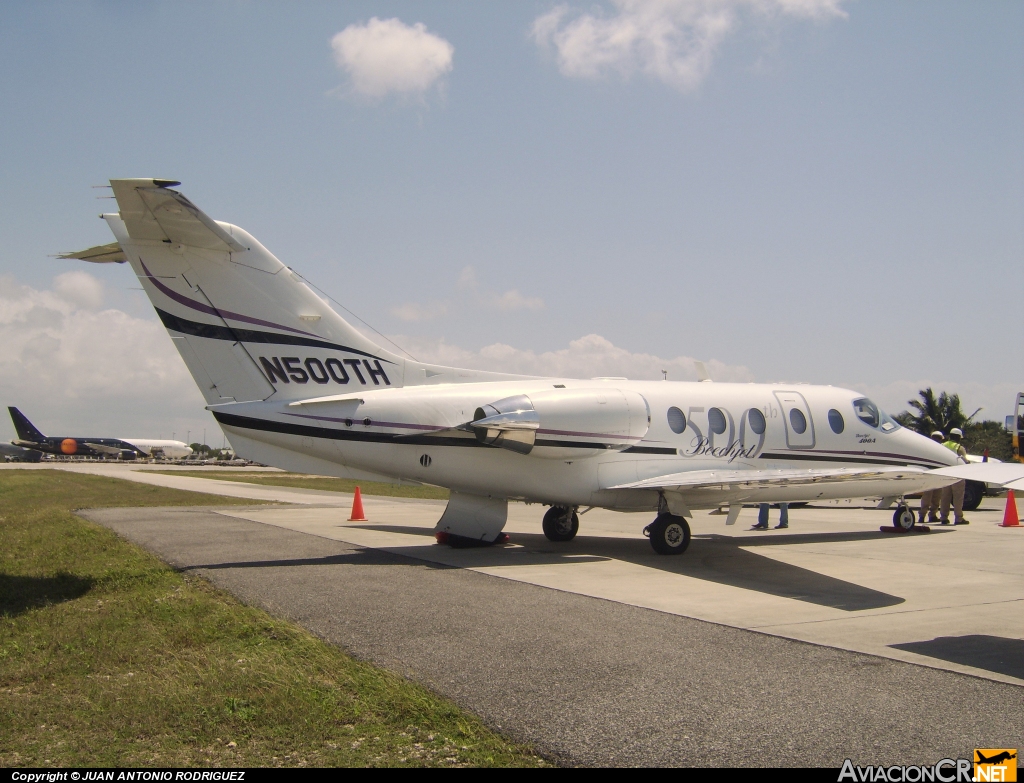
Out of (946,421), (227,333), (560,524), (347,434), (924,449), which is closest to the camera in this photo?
(227,333)

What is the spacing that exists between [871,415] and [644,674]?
13.0 m

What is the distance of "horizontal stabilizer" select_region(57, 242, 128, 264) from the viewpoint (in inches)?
478

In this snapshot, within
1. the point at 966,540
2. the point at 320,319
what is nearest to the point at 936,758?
the point at 320,319

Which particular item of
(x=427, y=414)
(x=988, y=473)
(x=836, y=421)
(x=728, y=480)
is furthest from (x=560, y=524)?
(x=988, y=473)

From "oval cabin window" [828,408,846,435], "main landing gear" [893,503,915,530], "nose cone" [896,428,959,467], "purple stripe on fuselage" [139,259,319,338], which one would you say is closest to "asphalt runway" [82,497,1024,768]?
"purple stripe on fuselage" [139,259,319,338]

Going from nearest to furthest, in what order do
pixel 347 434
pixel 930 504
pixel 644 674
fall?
pixel 644 674 < pixel 347 434 < pixel 930 504

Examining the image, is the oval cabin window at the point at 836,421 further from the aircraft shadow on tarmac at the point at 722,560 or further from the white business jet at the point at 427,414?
the aircraft shadow on tarmac at the point at 722,560

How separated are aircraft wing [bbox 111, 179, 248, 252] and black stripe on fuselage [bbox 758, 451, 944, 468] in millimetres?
10419

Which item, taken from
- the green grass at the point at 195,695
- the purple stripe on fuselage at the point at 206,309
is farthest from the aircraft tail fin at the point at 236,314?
the green grass at the point at 195,695

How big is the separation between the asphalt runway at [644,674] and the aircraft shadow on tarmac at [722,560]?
154 mm

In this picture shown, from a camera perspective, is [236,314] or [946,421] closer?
[236,314]

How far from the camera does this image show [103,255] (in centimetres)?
1230

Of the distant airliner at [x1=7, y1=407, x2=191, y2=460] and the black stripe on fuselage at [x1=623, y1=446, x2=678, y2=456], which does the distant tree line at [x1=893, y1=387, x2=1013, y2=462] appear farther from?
the distant airliner at [x1=7, y1=407, x2=191, y2=460]

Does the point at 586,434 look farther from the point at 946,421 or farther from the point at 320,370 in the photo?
the point at 946,421
